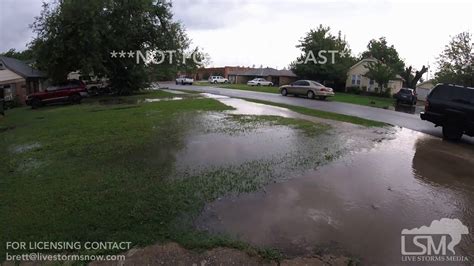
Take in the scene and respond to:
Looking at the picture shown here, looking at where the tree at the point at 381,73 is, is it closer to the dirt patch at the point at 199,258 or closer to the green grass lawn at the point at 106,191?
the green grass lawn at the point at 106,191

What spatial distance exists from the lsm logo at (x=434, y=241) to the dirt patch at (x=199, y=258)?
1.00 m

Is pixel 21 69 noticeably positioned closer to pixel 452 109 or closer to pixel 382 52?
pixel 452 109

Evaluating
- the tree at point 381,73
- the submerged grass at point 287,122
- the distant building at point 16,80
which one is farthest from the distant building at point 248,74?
the submerged grass at point 287,122

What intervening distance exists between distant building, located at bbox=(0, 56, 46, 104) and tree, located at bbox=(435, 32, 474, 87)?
39.8m

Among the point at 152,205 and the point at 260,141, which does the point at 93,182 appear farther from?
the point at 260,141

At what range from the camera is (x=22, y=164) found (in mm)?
7570

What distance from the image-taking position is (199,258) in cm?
385

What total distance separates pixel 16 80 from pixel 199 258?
32.7 metres

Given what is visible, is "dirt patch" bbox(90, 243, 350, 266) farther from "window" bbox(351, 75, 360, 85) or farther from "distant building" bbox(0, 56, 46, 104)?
"window" bbox(351, 75, 360, 85)

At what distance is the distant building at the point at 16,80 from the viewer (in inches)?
1132

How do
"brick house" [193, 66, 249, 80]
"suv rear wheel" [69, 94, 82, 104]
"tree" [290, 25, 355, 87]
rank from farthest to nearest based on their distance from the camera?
"brick house" [193, 66, 249, 80]
"tree" [290, 25, 355, 87]
"suv rear wheel" [69, 94, 82, 104]

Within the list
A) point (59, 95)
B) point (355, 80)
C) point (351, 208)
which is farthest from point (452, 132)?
point (355, 80)

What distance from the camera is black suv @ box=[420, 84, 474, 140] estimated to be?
10789mm

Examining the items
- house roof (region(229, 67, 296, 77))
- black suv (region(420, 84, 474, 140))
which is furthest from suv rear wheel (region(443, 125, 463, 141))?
house roof (region(229, 67, 296, 77))
